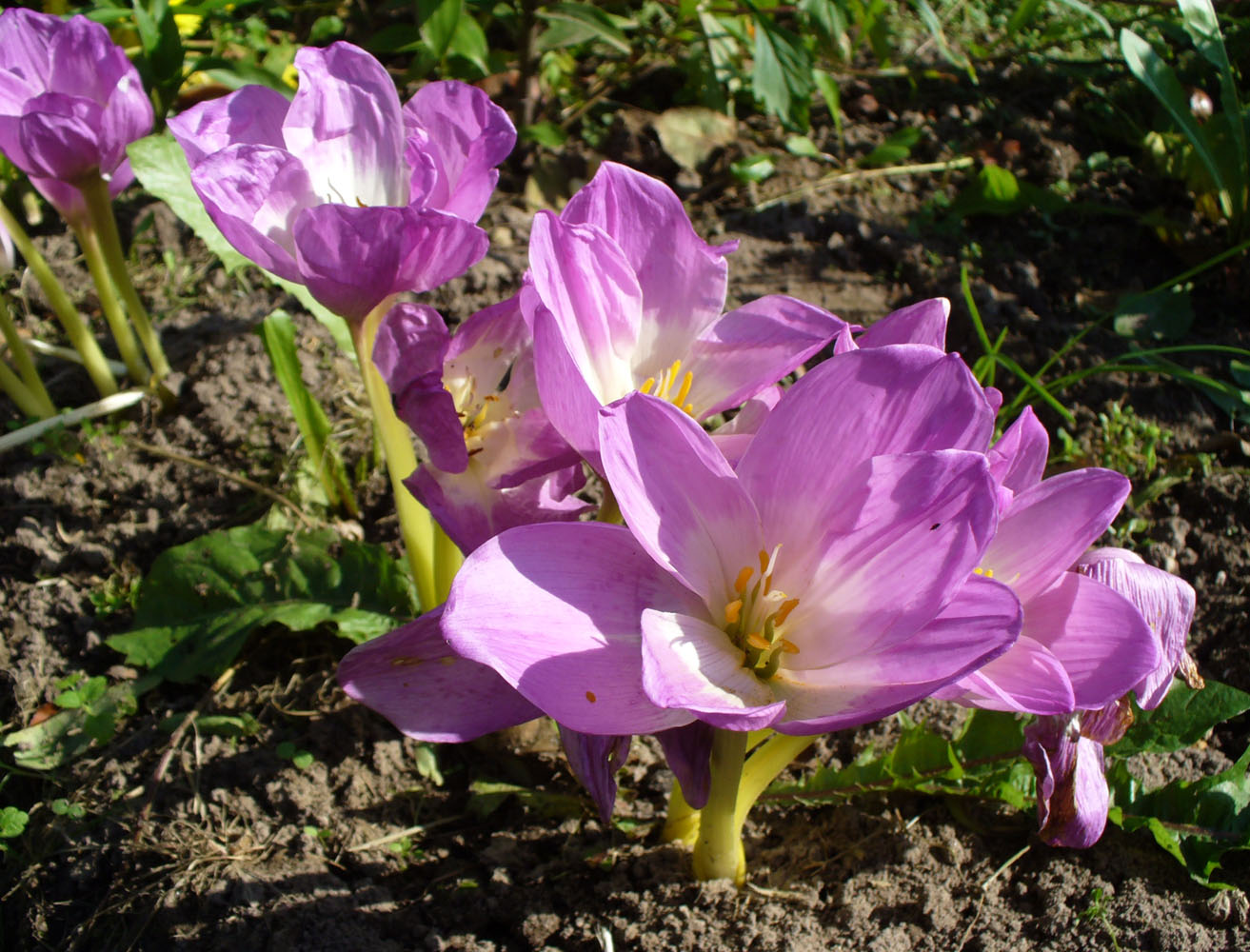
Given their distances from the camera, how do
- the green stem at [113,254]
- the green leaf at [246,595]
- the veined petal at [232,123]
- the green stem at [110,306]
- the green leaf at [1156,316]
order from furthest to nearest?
the green leaf at [1156,316] → the green stem at [110,306] → the green stem at [113,254] → the green leaf at [246,595] → the veined petal at [232,123]

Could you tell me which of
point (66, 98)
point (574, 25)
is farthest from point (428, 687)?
point (574, 25)

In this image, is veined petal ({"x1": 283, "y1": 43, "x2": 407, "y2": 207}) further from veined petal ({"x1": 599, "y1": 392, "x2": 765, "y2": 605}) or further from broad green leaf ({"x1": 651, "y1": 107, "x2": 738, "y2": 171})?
broad green leaf ({"x1": 651, "y1": 107, "x2": 738, "y2": 171})

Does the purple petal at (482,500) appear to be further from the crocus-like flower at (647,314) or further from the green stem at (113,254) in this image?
the green stem at (113,254)

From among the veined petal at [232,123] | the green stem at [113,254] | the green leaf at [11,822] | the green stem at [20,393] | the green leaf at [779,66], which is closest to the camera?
the veined petal at [232,123]

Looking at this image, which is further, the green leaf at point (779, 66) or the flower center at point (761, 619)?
the green leaf at point (779, 66)

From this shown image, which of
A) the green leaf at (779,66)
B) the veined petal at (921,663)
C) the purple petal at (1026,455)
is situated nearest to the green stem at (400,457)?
the veined petal at (921,663)

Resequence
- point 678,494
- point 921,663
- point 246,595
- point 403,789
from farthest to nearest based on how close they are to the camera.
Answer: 1. point 246,595
2. point 403,789
3. point 678,494
4. point 921,663

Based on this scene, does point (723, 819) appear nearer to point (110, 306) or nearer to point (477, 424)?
point (477, 424)
